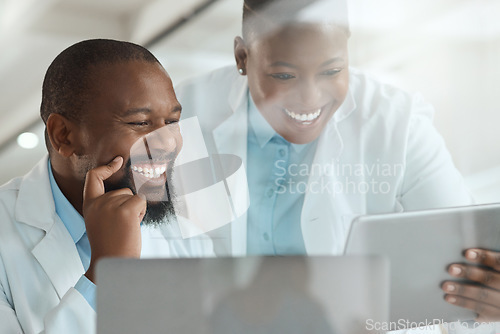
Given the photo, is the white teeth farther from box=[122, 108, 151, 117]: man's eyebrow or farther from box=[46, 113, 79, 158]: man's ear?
box=[46, 113, 79, 158]: man's ear

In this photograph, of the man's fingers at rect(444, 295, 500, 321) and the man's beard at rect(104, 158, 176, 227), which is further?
the man's beard at rect(104, 158, 176, 227)

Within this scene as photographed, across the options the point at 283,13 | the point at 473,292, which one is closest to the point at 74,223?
the point at 283,13

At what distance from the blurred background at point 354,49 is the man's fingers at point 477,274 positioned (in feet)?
0.90

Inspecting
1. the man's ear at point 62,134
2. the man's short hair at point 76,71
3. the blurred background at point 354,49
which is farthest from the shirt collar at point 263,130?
the man's ear at point 62,134

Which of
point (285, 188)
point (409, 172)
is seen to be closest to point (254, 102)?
point (285, 188)

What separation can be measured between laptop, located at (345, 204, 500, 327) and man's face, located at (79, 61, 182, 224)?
41 cm

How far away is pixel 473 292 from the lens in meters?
1.05

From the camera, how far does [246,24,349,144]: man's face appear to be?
121 centimetres

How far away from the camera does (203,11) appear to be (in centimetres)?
128

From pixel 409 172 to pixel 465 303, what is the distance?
0.32m

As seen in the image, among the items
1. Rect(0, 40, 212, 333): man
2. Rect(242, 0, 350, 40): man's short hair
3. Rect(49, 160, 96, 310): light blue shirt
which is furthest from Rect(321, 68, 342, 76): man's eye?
Rect(49, 160, 96, 310): light blue shirt

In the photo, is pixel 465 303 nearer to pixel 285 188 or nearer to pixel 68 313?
pixel 285 188

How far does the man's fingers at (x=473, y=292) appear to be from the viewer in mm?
1021

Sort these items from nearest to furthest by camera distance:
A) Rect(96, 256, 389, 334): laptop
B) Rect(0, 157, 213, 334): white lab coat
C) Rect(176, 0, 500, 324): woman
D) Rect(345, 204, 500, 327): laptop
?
1. Rect(96, 256, 389, 334): laptop
2. Rect(345, 204, 500, 327): laptop
3. Rect(0, 157, 213, 334): white lab coat
4. Rect(176, 0, 500, 324): woman
